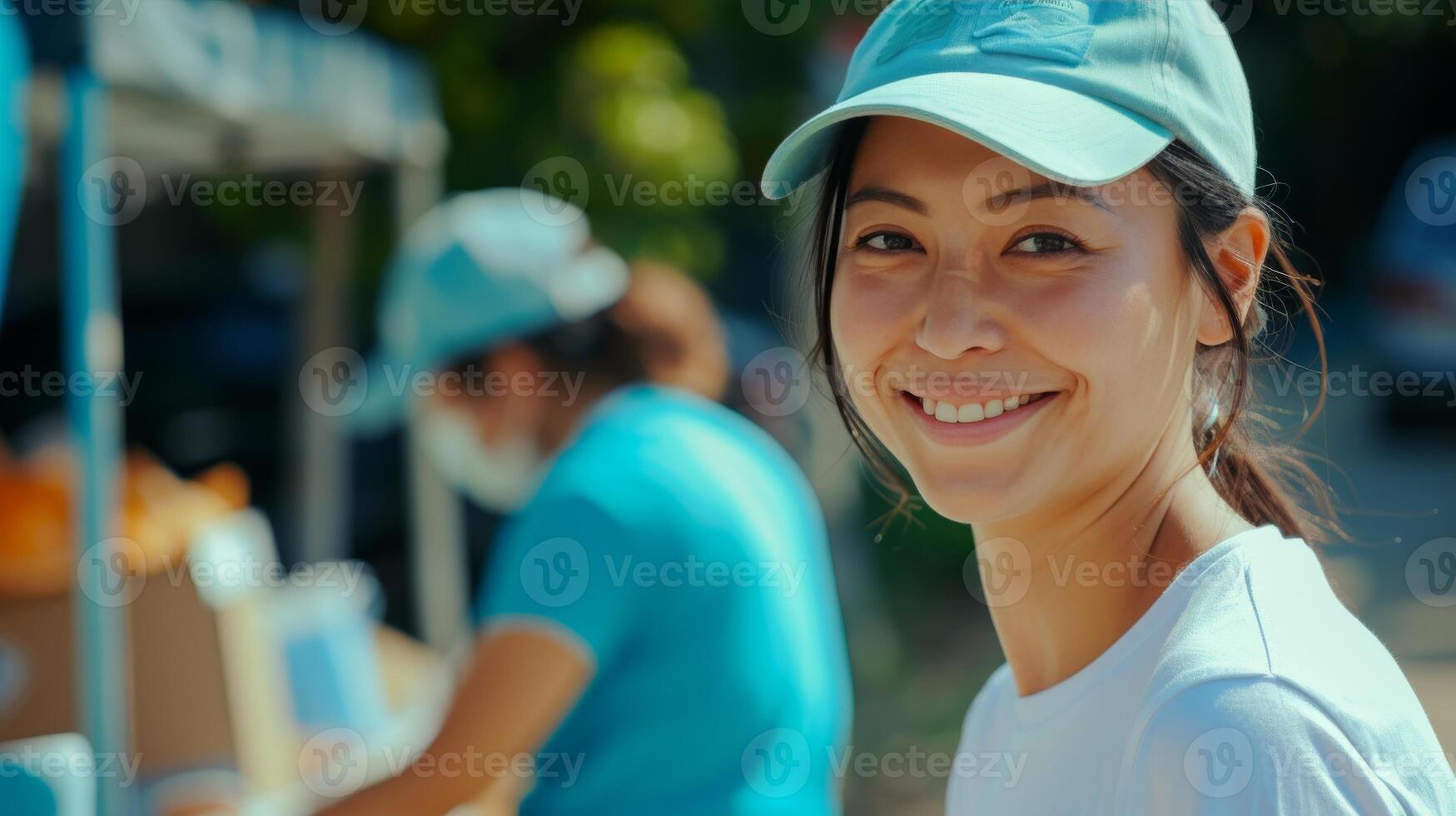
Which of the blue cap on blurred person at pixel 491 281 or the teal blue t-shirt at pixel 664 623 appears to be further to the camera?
the blue cap on blurred person at pixel 491 281

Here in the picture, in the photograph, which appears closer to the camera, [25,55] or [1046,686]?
[1046,686]

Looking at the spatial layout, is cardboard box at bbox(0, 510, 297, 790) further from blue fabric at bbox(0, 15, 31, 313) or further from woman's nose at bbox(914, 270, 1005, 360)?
woman's nose at bbox(914, 270, 1005, 360)

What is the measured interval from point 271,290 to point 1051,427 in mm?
7950

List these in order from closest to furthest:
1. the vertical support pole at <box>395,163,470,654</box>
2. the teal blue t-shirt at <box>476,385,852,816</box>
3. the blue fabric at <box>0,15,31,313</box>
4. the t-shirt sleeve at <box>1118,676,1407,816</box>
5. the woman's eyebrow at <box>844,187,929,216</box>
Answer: the t-shirt sleeve at <box>1118,676,1407,816</box>, the woman's eyebrow at <box>844,187,929,216</box>, the teal blue t-shirt at <box>476,385,852,816</box>, the blue fabric at <box>0,15,31,313</box>, the vertical support pole at <box>395,163,470,654</box>

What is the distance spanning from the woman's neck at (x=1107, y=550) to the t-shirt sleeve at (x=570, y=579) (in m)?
0.76

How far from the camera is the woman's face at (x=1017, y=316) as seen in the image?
0.99 m

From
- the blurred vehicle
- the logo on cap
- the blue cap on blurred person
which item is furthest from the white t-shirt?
the blurred vehicle

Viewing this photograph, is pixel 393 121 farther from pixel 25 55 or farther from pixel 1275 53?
pixel 1275 53

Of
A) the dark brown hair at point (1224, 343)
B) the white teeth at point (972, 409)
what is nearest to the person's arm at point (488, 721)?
the dark brown hair at point (1224, 343)

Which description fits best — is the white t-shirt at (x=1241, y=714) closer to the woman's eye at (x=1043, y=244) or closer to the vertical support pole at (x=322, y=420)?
the woman's eye at (x=1043, y=244)

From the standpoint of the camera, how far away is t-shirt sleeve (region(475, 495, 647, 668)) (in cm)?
174

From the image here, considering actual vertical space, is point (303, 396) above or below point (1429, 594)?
above

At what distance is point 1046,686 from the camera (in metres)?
1.10

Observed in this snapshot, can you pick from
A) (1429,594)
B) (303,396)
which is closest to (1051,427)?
(303,396)
